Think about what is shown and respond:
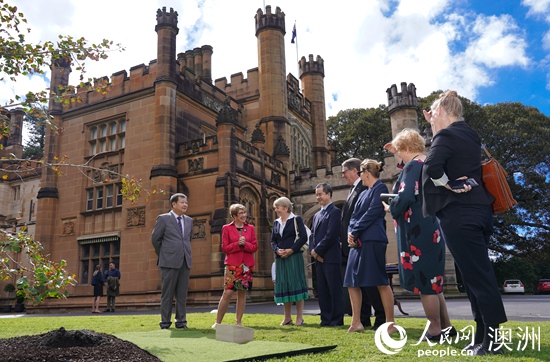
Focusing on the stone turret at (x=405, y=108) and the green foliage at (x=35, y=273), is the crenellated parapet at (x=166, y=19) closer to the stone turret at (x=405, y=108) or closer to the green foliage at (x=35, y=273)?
the stone turret at (x=405, y=108)

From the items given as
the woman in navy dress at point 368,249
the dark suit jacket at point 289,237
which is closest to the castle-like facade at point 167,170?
the dark suit jacket at point 289,237

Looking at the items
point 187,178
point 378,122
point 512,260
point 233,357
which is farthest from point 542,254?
point 233,357

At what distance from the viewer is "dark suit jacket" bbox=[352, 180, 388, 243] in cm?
528

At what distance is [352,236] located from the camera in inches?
208

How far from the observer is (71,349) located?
388 cm

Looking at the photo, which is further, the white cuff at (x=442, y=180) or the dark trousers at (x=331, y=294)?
the dark trousers at (x=331, y=294)

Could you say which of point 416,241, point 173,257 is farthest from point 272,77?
point 416,241

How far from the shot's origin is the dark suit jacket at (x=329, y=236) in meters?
6.52

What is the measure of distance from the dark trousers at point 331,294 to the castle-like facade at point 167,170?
33.5 ft

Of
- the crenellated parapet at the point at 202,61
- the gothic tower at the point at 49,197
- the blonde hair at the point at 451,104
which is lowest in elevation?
the blonde hair at the point at 451,104

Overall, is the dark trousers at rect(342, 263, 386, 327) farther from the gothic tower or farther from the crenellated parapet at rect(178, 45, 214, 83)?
the crenellated parapet at rect(178, 45, 214, 83)

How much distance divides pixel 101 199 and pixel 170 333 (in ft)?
51.4

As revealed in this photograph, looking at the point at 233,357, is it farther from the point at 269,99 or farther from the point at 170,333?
the point at 269,99

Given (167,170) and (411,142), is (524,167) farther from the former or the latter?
(411,142)
